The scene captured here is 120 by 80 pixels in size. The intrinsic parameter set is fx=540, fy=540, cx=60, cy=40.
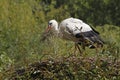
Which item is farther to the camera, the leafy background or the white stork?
the white stork

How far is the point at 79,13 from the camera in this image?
2384 cm

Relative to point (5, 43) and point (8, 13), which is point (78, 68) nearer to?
point (5, 43)

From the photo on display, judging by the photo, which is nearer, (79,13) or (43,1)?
(43,1)

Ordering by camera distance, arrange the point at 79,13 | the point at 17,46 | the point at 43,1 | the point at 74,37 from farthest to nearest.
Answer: the point at 79,13
the point at 43,1
the point at 17,46
the point at 74,37

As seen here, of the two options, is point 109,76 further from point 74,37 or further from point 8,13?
point 8,13

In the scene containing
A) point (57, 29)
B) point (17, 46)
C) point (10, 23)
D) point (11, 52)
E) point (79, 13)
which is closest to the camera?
point (57, 29)

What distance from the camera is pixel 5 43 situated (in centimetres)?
1186

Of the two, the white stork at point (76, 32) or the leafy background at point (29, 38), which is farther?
the white stork at point (76, 32)

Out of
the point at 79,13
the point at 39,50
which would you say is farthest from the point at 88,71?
the point at 79,13

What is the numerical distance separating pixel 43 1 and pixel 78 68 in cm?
1630

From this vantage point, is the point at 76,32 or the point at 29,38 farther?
the point at 29,38

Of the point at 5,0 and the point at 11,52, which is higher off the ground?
the point at 5,0

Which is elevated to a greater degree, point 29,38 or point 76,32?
point 76,32

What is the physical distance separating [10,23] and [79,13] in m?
10.2
